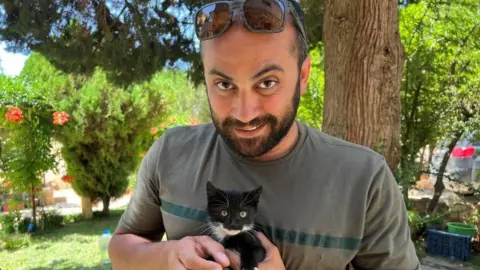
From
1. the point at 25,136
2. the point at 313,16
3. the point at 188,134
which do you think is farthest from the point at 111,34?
the point at 25,136

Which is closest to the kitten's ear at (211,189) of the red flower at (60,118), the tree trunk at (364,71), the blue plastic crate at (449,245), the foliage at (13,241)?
the tree trunk at (364,71)

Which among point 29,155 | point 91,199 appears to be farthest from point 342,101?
point 91,199

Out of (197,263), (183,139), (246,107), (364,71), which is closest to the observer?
(197,263)

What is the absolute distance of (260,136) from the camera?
4.42 ft

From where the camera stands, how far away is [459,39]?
314 inches

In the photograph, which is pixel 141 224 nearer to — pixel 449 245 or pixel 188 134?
pixel 188 134

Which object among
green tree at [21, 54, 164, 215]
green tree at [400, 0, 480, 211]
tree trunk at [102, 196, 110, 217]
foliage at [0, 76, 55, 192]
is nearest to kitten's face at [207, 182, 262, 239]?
green tree at [400, 0, 480, 211]

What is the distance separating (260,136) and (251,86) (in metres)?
0.17

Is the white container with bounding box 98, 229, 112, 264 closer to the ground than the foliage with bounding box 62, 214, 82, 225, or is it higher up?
higher up

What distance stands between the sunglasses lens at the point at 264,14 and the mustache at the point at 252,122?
0.96 feet

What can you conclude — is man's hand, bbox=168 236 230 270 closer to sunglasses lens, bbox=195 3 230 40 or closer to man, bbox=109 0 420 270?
man, bbox=109 0 420 270

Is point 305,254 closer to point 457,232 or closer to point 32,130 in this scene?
point 457,232

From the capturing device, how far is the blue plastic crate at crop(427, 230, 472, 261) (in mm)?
6695

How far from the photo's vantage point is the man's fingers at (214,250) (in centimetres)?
123
